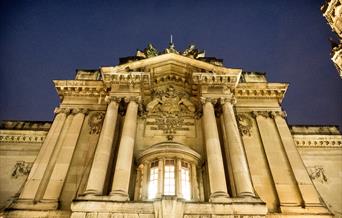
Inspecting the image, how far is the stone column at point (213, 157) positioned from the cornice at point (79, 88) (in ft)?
28.1

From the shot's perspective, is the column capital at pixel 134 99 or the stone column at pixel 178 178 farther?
the column capital at pixel 134 99

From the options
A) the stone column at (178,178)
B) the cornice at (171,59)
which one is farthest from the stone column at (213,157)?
the cornice at (171,59)

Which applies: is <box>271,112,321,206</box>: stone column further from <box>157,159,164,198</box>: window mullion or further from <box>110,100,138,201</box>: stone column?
<box>110,100,138,201</box>: stone column

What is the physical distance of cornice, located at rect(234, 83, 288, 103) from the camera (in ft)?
76.4

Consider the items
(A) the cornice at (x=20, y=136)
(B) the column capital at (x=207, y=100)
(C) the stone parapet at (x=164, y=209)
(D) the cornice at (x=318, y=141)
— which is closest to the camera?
(C) the stone parapet at (x=164, y=209)

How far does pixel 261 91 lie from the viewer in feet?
76.8

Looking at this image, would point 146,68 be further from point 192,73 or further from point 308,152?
point 308,152

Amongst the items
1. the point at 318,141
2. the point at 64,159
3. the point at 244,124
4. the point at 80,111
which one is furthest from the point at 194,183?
the point at 318,141

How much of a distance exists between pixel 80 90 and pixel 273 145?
49.1ft

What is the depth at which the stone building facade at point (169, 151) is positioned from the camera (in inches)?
623

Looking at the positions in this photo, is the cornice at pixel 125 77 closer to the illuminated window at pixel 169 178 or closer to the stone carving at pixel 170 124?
the stone carving at pixel 170 124

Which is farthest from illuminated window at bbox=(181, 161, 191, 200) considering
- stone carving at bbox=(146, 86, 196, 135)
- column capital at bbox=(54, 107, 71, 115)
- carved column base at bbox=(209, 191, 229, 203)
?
column capital at bbox=(54, 107, 71, 115)

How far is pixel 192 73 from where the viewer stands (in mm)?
23000

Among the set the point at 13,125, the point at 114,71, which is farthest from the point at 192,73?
the point at 13,125
